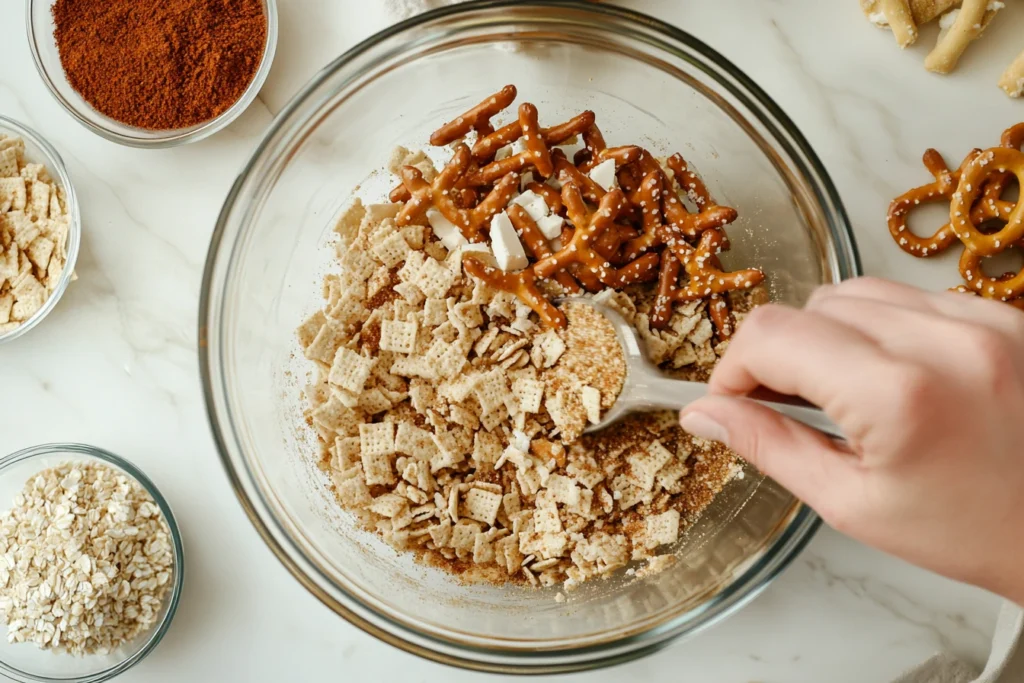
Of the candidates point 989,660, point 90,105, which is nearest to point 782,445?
point 989,660

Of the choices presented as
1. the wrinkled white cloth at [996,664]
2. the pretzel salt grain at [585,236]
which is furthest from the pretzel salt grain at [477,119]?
the wrinkled white cloth at [996,664]

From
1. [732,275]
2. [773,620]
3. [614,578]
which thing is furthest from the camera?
[773,620]

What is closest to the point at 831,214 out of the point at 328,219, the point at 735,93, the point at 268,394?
the point at 735,93

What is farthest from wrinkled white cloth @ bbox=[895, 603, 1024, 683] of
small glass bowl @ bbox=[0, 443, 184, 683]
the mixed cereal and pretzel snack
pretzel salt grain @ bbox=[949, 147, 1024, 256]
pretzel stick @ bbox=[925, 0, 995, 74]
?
small glass bowl @ bbox=[0, 443, 184, 683]

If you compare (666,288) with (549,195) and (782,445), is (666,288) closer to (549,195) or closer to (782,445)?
(549,195)

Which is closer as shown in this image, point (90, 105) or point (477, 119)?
point (477, 119)

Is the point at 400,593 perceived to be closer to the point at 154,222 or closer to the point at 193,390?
the point at 193,390

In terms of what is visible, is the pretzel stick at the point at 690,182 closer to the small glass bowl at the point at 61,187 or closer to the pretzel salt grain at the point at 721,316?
the pretzel salt grain at the point at 721,316
